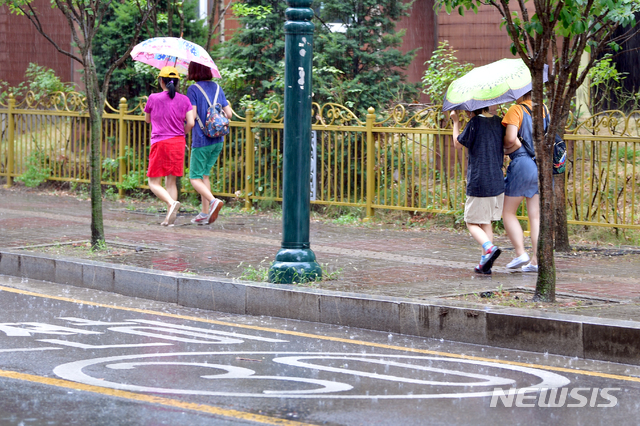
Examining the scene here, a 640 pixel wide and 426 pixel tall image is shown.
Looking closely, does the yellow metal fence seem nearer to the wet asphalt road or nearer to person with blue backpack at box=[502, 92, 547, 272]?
person with blue backpack at box=[502, 92, 547, 272]

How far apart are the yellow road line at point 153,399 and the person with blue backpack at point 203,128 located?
6526 mm

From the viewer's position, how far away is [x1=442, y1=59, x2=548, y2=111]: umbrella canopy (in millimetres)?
8664

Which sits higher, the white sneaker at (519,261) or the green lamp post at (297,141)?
the green lamp post at (297,141)

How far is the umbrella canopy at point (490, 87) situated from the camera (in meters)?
8.66

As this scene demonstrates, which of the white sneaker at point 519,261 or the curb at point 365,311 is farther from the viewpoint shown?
the white sneaker at point 519,261

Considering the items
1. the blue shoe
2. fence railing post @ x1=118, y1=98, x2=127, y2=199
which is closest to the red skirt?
fence railing post @ x1=118, y1=98, x2=127, y2=199

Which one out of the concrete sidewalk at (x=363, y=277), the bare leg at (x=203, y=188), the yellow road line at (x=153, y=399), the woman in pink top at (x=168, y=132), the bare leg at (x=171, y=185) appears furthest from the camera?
the bare leg at (x=171, y=185)

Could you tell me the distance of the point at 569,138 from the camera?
11531mm

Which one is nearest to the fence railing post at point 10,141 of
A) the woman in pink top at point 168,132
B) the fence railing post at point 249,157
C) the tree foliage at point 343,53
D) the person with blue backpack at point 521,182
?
the tree foliage at point 343,53

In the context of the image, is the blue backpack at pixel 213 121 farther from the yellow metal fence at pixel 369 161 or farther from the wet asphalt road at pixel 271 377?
the wet asphalt road at pixel 271 377

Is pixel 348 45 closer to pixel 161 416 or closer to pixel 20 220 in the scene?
pixel 20 220

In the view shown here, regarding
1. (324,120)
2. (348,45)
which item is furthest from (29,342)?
(348,45)

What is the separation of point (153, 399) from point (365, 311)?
8.64 feet

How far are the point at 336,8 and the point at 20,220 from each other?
6195mm
